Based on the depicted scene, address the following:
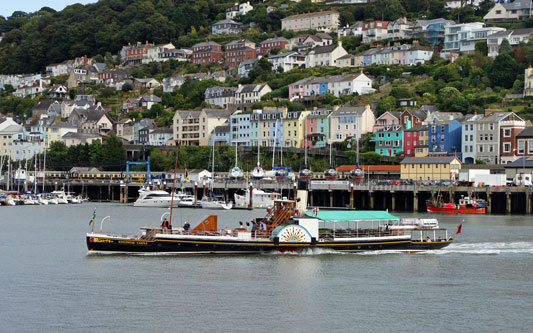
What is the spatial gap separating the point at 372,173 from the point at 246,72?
6658 centimetres

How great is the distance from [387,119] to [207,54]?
2887 inches

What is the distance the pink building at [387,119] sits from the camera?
11719 cm

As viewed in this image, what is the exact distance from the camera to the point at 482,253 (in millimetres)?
51156

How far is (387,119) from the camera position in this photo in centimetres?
11831

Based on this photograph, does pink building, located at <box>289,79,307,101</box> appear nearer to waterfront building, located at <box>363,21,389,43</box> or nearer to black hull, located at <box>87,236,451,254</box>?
waterfront building, located at <box>363,21,389,43</box>

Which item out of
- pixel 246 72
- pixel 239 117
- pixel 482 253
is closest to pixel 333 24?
pixel 246 72

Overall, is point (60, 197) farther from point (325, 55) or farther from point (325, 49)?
point (325, 49)

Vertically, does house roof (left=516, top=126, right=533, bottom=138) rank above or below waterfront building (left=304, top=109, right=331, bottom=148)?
below

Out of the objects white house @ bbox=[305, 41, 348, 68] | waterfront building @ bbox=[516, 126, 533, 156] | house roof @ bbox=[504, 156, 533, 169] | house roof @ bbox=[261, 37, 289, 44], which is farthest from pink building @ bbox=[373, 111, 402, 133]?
house roof @ bbox=[261, 37, 289, 44]

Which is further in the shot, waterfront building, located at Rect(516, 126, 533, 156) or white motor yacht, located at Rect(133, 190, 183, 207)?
waterfront building, located at Rect(516, 126, 533, 156)

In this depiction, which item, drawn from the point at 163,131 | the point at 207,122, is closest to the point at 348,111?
the point at 207,122

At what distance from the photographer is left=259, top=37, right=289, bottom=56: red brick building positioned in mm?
174125

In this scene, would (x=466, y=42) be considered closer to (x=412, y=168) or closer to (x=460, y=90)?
(x=460, y=90)

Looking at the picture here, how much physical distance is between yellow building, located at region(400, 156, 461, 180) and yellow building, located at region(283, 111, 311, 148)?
1187 inches
